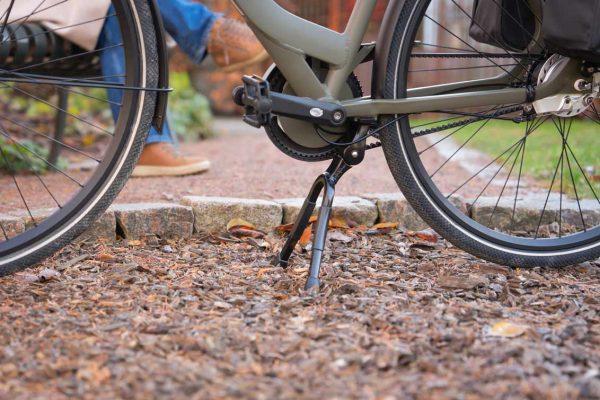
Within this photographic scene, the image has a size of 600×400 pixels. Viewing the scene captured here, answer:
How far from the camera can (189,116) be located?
218 inches

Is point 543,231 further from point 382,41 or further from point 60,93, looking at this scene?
point 60,93

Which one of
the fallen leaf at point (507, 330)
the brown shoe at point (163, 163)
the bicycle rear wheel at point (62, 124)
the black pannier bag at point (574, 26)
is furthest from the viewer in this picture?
the brown shoe at point (163, 163)

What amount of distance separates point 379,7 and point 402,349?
5.76 metres

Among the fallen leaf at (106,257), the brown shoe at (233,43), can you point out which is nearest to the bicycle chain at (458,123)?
the fallen leaf at (106,257)

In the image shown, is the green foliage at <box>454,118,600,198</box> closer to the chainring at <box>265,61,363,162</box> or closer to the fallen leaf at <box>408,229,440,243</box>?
the fallen leaf at <box>408,229,440,243</box>

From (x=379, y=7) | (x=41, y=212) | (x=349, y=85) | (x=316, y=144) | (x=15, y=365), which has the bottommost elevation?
(x=15, y=365)

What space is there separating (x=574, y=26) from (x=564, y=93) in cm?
25

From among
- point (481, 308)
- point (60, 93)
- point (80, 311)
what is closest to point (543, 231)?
point (481, 308)

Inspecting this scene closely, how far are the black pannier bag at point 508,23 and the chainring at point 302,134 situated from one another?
1.44ft

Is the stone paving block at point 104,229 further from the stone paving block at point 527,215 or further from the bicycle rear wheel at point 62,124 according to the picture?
the stone paving block at point 527,215

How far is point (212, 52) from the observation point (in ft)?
11.0

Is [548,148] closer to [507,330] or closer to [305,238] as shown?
[305,238]

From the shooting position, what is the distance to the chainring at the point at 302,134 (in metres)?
2.07

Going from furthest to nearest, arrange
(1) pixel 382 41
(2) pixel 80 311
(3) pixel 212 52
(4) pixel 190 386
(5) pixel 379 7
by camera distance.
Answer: (5) pixel 379 7
(3) pixel 212 52
(1) pixel 382 41
(2) pixel 80 311
(4) pixel 190 386
